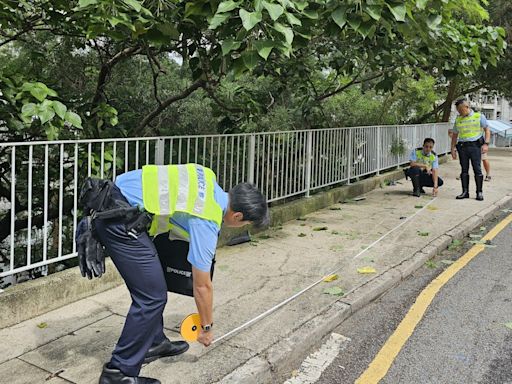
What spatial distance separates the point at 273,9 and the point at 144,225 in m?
1.56

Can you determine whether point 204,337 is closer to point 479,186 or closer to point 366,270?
point 366,270

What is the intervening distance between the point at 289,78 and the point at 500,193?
16.2 ft

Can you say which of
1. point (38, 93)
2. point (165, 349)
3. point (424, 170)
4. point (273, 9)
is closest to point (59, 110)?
point (38, 93)

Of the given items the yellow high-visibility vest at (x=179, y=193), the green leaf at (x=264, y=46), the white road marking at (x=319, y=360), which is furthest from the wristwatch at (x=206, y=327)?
the green leaf at (x=264, y=46)

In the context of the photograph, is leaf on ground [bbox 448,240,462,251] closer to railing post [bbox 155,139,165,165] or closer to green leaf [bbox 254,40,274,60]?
railing post [bbox 155,139,165,165]

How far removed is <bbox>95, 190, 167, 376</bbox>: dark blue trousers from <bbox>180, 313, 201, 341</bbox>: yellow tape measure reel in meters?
0.17

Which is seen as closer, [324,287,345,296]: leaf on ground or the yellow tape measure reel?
the yellow tape measure reel

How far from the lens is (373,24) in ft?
13.2

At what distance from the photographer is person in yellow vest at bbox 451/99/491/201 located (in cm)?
916

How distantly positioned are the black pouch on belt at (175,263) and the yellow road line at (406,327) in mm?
1281

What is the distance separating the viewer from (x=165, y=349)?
3381mm

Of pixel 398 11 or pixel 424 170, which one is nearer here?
pixel 398 11

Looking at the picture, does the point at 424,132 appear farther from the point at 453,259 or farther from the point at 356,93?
the point at 453,259

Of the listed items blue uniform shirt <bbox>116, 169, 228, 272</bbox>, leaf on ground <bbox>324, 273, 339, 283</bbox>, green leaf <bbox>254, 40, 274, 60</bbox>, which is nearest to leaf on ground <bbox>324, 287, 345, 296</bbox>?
leaf on ground <bbox>324, 273, 339, 283</bbox>
